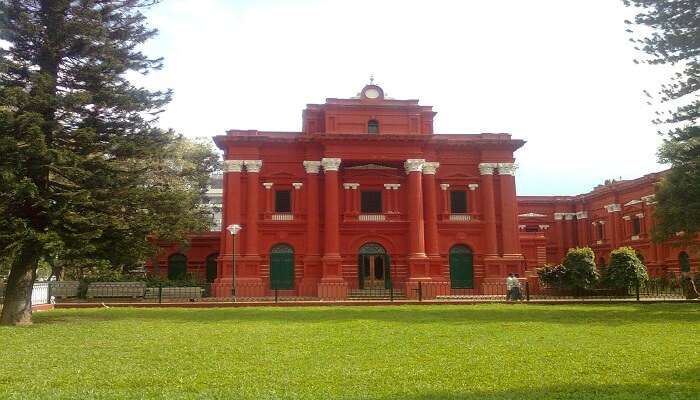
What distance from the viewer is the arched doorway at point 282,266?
102 ft

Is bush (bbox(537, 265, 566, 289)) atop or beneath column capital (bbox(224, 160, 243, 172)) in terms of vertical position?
beneath

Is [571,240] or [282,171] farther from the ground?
[282,171]

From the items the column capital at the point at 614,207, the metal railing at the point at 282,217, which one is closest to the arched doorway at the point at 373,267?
the metal railing at the point at 282,217

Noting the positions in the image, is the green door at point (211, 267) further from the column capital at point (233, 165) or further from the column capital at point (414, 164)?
the column capital at point (414, 164)

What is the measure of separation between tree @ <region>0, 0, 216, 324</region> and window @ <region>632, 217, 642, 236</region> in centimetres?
3389

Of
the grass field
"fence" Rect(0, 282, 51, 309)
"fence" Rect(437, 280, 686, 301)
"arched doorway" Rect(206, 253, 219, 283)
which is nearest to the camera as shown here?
the grass field

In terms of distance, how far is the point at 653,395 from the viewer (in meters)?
6.44

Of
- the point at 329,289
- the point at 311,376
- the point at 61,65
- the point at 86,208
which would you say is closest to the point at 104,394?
the point at 311,376

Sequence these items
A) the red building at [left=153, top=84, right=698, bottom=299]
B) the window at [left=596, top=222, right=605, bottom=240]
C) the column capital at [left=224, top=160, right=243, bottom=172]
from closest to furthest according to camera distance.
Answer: the red building at [left=153, top=84, right=698, bottom=299]
the column capital at [left=224, top=160, right=243, bottom=172]
the window at [left=596, top=222, right=605, bottom=240]

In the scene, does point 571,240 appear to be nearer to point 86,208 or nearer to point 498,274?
point 498,274

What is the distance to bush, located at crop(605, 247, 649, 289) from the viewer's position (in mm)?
26609

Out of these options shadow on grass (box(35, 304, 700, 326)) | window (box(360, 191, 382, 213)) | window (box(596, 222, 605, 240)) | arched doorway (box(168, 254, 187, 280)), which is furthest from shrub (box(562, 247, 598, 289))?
arched doorway (box(168, 254, 187, 280))

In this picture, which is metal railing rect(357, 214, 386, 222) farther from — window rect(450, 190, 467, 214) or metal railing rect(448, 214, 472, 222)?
window rect(450, 190, 467, 214)

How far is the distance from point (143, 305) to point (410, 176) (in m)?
14.6
